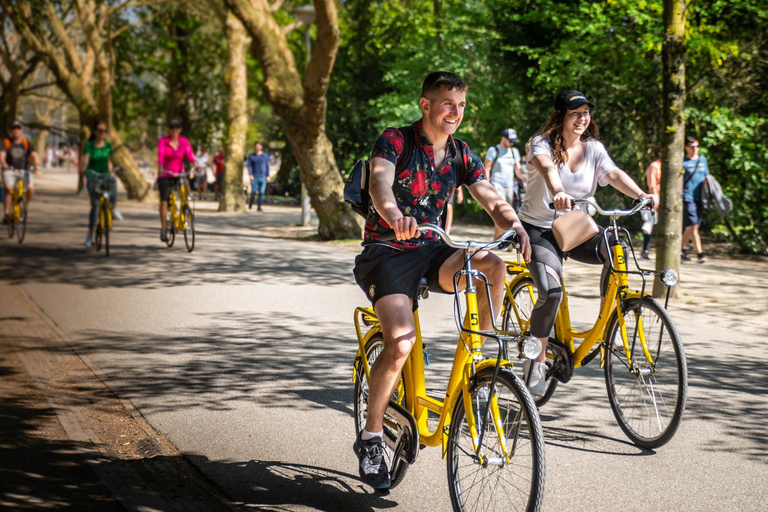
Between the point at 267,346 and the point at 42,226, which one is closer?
the point at 267,346

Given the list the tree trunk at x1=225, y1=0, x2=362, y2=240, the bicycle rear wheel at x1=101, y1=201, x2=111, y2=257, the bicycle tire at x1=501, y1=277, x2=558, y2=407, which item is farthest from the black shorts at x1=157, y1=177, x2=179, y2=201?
the bicycle tire at x1=501, y1=277, x2=558, y2=407

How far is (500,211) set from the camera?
377cm

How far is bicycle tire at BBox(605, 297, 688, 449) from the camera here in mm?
4367

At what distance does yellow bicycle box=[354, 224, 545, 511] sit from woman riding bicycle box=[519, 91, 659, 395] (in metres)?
1.24

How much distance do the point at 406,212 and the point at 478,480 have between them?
1.23 meters

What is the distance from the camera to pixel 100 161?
44.7 feet

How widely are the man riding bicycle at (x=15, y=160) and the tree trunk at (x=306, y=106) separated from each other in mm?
4591

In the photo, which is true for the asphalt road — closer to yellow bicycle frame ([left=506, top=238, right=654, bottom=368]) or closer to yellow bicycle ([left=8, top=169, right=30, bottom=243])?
yellow bicycle frame ([left=506, top=238, right=654, bottom=368])

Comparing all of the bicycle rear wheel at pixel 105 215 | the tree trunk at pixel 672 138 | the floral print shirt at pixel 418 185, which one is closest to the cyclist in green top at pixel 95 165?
the bicycle rear wheel at pixel 105 215

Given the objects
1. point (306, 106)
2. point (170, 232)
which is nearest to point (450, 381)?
point (170, 232)

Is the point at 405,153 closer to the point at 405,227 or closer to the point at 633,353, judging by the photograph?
the point at 405,227

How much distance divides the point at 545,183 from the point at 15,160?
1331 cm

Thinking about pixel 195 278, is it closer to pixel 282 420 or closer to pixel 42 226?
pixel 282 420

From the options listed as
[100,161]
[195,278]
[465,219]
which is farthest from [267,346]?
[465,219]
